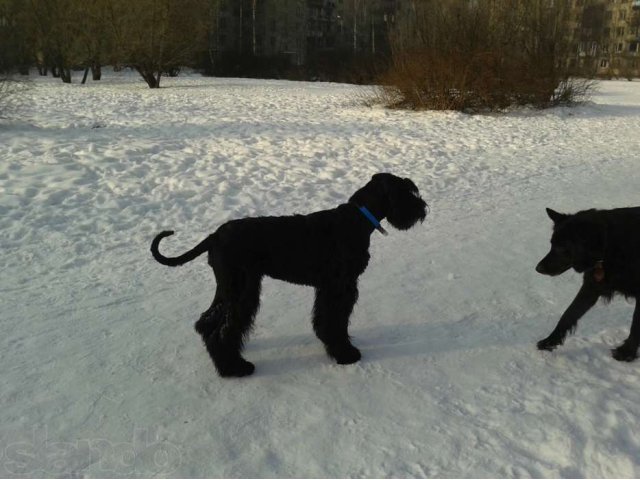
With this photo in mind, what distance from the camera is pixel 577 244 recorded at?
3.06 meters

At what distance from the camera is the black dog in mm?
3037

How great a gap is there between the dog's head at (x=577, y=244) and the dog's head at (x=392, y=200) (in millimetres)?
899

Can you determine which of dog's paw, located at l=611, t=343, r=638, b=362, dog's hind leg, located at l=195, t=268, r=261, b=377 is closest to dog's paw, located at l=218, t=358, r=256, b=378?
dog's hind leg, located at l=195, t=268, r=261, b=377

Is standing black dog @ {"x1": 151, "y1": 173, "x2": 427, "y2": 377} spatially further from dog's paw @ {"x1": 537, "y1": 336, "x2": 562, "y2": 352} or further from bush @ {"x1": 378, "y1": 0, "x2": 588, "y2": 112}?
bush @ {"x1": 378, "y1": 0, "x2": 588, "y2": 112}

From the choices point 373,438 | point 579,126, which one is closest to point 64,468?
point 373,438

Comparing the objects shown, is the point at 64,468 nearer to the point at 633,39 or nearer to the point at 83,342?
the point at 83,342

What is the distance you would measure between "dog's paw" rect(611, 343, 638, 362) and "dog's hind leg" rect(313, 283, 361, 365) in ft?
5.57

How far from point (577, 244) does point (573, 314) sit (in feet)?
1.76

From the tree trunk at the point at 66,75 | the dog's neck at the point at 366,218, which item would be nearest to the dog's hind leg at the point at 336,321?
the dog's neck at the point at 366,218

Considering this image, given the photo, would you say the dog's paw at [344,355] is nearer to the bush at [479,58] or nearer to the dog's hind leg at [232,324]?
the dog's hind leg at [232,324]

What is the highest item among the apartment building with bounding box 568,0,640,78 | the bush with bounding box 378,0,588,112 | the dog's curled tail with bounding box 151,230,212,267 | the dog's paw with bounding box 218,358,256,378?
the apartment building with bounding box 568,0,640,78

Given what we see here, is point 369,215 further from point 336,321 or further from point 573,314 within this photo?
point 573,314

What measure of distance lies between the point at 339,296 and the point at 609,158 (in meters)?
8.89

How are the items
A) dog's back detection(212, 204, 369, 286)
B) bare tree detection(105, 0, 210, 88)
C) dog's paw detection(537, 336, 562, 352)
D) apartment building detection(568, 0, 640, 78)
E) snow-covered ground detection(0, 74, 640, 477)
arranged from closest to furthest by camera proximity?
snow-covered ground detection(0, 74, 640, 477) < dog's back detection(212, 204, 369, 286) < dog's paw detection(537, 336, 562, 352) < bare tree detection(105, 0, 210, 88) < apartment building detection(568, 0, 640, 78)
